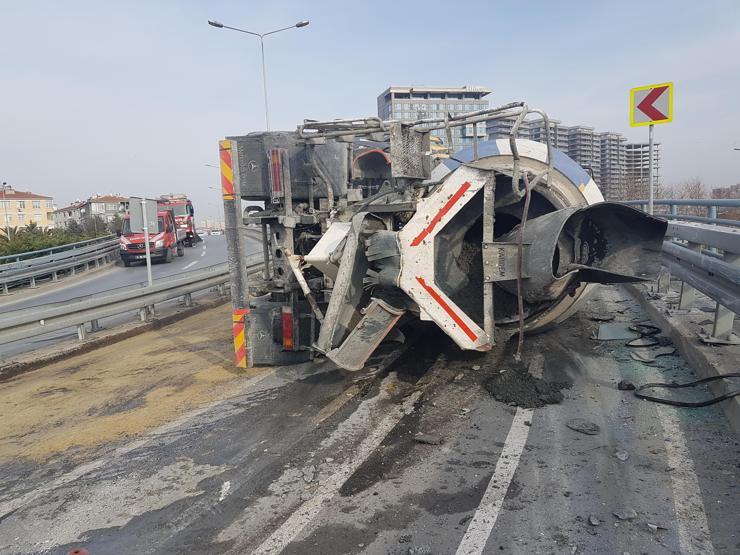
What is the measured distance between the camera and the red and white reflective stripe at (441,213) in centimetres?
450

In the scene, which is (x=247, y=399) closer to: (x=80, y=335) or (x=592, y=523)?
(x=592, y=523)

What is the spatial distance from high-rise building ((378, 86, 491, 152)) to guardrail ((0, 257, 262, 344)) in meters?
4.82

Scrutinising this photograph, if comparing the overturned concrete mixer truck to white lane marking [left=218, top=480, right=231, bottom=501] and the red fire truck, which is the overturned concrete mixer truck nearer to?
white lane marking [left=218, top=480, right=231, bottom=501]

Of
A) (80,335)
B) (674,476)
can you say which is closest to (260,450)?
(674,476)

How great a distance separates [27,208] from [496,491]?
355 feet

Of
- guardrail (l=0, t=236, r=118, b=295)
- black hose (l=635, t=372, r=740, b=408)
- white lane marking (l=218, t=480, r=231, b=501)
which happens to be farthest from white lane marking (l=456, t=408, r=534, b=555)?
guardrail (l=0, t=236, r=118, b=295)

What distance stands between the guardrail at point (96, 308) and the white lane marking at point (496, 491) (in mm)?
6335

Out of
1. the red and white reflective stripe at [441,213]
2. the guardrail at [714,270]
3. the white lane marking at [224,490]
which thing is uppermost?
the red and white reflective stripe at [441,213]

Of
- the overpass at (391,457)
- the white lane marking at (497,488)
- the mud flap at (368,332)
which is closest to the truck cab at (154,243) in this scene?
the overpass at (391,457)

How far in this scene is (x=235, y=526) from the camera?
303 cm

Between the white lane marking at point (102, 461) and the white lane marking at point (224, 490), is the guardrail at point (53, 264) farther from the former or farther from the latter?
the white lane marking at point (224, 490)

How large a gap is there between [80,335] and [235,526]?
6.35 metres

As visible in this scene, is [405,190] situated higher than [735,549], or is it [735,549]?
[405,190]

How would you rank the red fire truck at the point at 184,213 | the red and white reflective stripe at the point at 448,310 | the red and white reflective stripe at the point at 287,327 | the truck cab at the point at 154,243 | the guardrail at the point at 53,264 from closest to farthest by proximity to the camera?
1. the red and white reflective stripe at the point at 448,310
2. the red and white reflective stripe at the point at 287,327
3. the guardrail at the point at 53,264
4. the truck cab at the point at 154,243
5. the red fire truck at the point at 184,213
